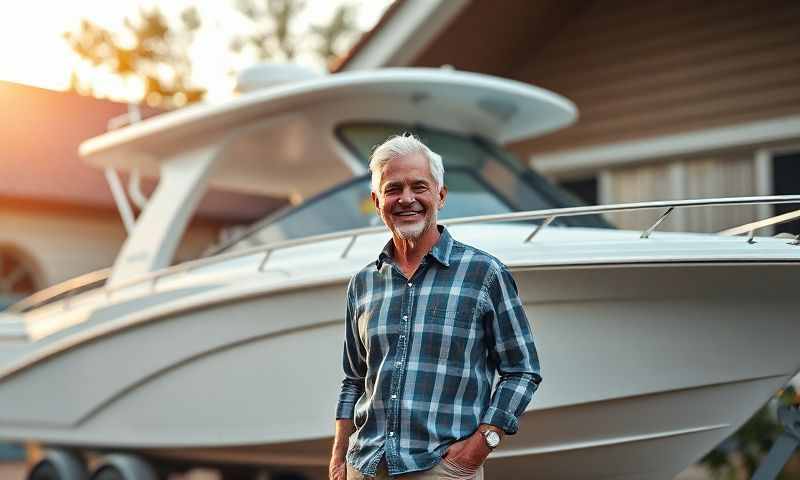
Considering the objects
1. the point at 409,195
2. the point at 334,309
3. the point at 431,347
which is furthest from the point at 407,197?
the point at 334,309

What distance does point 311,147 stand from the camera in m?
6.47

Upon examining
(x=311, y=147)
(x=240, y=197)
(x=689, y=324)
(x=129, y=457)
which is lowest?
(x=129, y=457)

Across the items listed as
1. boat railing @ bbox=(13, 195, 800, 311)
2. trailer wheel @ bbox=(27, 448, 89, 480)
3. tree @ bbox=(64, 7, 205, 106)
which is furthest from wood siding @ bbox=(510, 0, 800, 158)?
tree @ bbox=(64, 7, 205, 106)

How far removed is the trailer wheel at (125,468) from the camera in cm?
580

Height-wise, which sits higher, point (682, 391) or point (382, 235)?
point (382, 235)

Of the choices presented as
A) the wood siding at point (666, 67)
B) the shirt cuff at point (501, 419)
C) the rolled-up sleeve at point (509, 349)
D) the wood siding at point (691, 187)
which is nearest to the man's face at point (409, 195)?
the rolled-up sleeve at point (509, 349)

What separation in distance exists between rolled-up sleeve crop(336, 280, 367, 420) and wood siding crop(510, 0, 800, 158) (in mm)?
5507

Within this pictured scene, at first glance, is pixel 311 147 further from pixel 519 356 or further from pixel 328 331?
pixel 519 356

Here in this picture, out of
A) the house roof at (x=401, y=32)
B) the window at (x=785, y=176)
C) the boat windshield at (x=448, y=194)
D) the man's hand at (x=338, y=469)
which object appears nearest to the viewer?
the man's hand at (x=338, y=469)

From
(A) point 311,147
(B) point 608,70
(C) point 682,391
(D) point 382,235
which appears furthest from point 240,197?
(C) point 682,391

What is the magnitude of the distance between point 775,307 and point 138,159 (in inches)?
175

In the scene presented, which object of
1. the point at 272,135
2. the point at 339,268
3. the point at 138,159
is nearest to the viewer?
the point at 339,268

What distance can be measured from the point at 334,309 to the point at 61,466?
2.59 meters

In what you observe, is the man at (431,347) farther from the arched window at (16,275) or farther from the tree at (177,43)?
the tree at (177,43)
